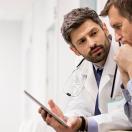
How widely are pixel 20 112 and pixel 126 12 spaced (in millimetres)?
5289

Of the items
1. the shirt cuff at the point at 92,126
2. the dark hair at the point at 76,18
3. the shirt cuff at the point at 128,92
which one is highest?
the dark hair at the point at 76,18

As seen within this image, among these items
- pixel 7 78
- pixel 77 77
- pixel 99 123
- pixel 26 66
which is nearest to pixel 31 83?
pixel 26 66

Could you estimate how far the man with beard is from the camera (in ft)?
3.87

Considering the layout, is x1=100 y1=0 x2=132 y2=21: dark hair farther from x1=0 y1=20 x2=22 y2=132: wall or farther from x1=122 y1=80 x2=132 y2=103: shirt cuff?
x1=0 y1=20 x2=22 y2=132: wall

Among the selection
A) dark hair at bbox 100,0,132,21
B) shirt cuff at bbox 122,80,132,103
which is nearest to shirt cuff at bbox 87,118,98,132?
shirt cuff at bbox 122,80,132,103

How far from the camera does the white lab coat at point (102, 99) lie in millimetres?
1137

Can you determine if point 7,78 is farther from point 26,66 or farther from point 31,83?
point 31,83

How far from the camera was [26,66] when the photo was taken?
18.4 feet

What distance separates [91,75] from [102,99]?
0.16 m

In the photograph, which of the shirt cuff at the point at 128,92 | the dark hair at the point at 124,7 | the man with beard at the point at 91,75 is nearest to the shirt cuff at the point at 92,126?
the man with beard at the point at 91,75

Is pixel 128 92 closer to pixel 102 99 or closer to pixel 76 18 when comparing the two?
pixel 102 99

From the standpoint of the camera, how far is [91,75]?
1431 mm

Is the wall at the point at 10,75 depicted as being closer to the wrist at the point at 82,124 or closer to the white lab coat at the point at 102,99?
the white lab coat at the point at 102,99

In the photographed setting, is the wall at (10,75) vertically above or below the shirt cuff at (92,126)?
below
